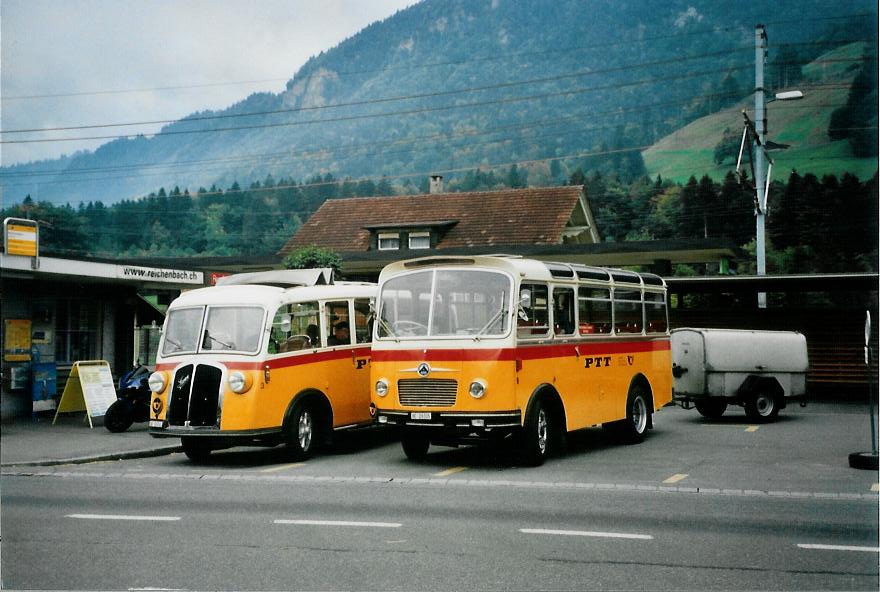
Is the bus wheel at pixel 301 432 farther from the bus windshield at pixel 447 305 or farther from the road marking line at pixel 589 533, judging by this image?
the road marking line at pixel 589 533

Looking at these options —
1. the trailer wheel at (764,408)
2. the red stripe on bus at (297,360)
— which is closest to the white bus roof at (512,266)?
the red stripe on bus at (297,360)

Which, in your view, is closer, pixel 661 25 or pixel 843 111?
pixel 843 111

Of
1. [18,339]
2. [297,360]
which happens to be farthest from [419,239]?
[297,360]

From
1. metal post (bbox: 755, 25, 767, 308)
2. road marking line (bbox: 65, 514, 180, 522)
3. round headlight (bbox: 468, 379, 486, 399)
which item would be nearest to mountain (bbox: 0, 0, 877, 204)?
metal post (bbox: 755, 25, 767, 308)

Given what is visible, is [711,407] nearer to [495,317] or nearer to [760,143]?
[495,317]

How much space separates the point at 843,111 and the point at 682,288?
2024 inches

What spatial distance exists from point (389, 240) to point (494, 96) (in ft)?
296

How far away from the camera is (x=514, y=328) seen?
44.4ft

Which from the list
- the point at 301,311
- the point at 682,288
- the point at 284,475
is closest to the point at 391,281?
the point at 301,311

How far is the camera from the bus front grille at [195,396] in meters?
14.3

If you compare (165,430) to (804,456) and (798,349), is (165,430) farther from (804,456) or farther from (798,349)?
(798,349)

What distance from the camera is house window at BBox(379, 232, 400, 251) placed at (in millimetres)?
47834

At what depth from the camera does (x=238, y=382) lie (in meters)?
14.1

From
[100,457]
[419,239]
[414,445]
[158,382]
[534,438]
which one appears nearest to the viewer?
[534,438]
